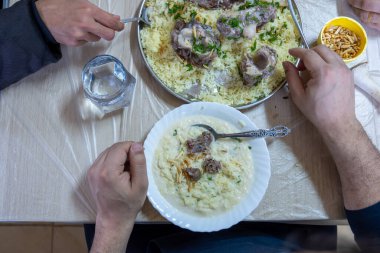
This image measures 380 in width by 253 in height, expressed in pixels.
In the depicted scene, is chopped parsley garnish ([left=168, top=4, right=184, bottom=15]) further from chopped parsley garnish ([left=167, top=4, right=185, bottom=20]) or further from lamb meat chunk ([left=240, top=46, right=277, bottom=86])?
lamb meat chunk ([left=240, top=46, right=277, bottom=86])

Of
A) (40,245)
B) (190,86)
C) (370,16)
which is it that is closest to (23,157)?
(190,86)

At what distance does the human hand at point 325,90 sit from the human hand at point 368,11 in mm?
210

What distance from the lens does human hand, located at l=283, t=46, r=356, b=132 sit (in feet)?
3.04

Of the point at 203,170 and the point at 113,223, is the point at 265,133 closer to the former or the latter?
the point at 203,170

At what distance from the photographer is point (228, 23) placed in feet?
3.32

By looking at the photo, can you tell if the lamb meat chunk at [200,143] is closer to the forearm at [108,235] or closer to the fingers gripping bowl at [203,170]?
the fingers gripping bowl at [203,170]

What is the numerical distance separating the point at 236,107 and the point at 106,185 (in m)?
0.39

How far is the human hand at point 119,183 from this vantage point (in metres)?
0.87

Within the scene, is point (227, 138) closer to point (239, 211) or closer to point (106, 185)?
point (239, 211)

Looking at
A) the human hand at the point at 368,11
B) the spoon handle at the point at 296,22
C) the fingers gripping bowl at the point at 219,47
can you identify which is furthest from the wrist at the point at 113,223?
the human hand at the point at 368,11

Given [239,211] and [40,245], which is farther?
[40,245]

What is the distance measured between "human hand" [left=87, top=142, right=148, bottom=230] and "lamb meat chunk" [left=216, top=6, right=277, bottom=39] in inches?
16.1

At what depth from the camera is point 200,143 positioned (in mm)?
943

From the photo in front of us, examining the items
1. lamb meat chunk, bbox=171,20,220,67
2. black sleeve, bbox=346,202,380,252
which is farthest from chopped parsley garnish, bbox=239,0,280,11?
black sleeve, bbox=346,202,380,252
